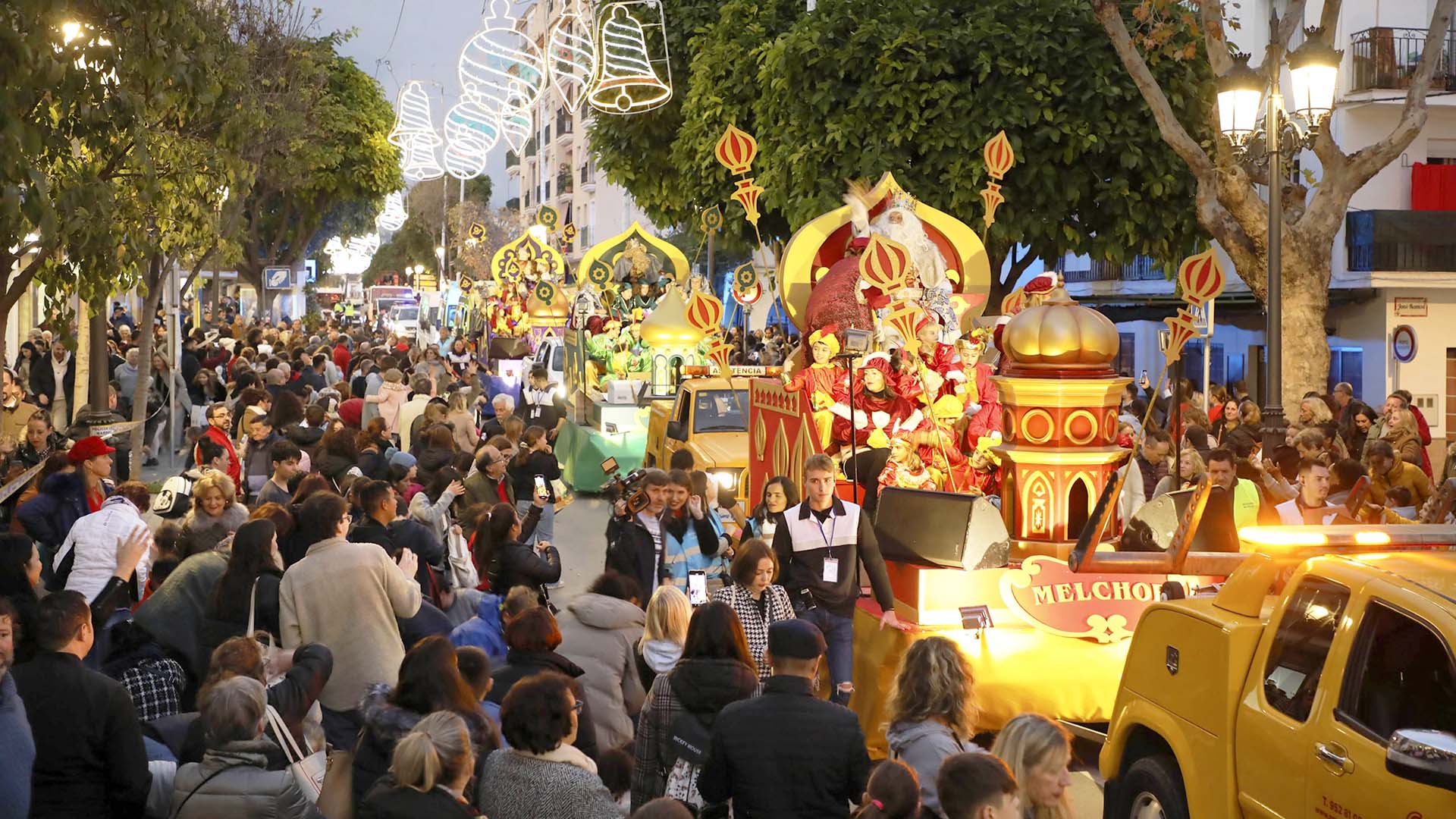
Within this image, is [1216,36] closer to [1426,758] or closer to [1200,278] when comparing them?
[1200,278]

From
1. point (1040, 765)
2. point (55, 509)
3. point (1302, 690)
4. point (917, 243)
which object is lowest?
point (1040, 765)

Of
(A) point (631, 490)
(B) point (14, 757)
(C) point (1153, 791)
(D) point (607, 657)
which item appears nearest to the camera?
(B) point (14, 757)

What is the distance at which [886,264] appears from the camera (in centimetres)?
1194

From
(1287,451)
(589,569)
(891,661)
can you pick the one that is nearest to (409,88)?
(589,569)

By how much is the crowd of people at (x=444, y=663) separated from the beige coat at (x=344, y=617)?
1 cm

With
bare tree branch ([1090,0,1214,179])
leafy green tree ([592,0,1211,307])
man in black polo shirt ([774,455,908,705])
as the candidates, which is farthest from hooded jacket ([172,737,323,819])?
leafy green tree ([592,0,1211,307])

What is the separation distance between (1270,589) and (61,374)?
19577mm

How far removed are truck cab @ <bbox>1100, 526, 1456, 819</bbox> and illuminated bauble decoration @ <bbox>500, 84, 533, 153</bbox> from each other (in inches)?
573

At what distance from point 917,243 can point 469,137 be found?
10.5 meters

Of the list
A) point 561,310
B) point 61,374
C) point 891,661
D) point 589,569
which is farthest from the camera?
point 561,310

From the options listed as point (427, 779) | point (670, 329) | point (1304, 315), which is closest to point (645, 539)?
point (427, 779)

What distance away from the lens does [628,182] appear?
117 feet

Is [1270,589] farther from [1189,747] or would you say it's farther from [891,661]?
[891,661]

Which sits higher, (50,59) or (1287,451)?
(50,59)
